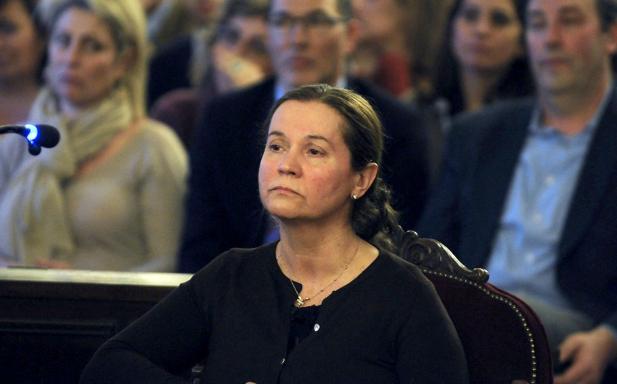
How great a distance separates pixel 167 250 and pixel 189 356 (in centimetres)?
191

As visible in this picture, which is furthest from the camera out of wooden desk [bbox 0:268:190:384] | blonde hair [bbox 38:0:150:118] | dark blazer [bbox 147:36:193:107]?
dark blazer [bbox 147:36:193:107]

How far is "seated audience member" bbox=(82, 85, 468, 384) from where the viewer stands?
2432 mm

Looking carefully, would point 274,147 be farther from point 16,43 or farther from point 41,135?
point 16,43

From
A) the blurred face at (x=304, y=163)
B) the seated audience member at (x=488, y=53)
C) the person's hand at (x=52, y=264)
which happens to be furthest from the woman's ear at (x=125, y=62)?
the blurred face at (x=304, y=163)

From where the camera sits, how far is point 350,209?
8.62ft

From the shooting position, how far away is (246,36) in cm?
518

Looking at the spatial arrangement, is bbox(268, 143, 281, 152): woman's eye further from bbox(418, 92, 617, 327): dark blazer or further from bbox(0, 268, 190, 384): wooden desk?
bbox(418, 92, 617, 327): dark blazer

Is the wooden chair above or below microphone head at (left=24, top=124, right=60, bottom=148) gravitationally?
below

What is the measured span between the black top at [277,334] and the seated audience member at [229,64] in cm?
251

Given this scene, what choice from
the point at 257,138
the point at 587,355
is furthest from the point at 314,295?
the point at 257,138

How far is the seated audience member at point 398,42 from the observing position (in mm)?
5578

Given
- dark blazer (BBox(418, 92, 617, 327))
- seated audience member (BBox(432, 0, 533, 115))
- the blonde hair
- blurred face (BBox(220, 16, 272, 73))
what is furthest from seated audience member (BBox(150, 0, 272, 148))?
dark blazer (BBox(418, 92, 617, 327))

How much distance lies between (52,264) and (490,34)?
1.83 metres

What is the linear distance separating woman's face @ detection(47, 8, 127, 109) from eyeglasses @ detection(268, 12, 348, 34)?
2.02 feet
